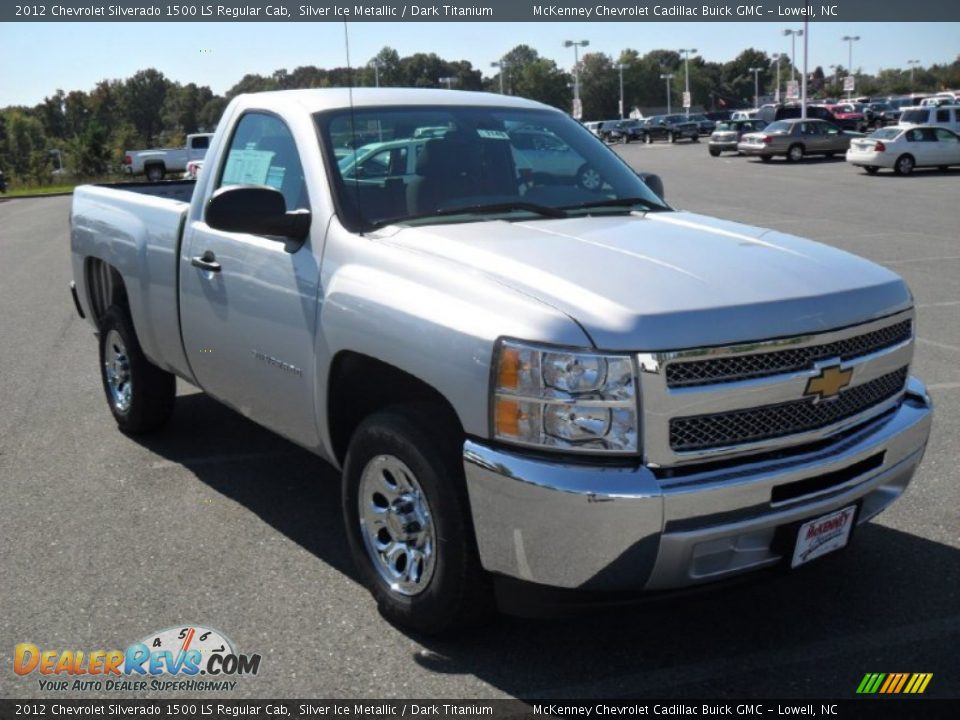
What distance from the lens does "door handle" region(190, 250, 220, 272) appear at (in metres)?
4.89

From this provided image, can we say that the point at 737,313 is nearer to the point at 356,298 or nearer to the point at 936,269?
the point at 356,298

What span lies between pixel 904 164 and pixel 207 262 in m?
29.4

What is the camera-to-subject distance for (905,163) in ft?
100

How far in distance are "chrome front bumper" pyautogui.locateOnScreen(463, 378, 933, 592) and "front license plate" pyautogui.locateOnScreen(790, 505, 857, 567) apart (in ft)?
0.15

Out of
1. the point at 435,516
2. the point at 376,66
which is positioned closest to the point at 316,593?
the point at 435,516

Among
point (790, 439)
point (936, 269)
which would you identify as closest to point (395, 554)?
point (790, 439)

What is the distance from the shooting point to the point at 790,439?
3.41m

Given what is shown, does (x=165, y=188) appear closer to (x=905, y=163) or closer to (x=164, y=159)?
(x=905, y=163)

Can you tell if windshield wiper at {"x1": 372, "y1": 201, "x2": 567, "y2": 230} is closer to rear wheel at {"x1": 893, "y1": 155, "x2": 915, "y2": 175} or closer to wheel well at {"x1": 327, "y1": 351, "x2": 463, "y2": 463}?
wheel well at {"x1": 327, "y1": 351, "x2": 463, "y2": 463}

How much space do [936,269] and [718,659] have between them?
1021 centimetres

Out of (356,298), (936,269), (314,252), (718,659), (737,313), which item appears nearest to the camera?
(737,313)

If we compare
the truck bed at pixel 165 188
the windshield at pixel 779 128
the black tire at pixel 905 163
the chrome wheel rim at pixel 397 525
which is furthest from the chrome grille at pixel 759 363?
the windshield at pixel 779 128

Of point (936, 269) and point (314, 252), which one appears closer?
point (314, 252)

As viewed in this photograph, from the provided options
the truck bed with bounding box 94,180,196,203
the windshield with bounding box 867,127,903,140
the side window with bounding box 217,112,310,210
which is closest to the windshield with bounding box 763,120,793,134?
the windshield with bounding box 867,127,903,140
